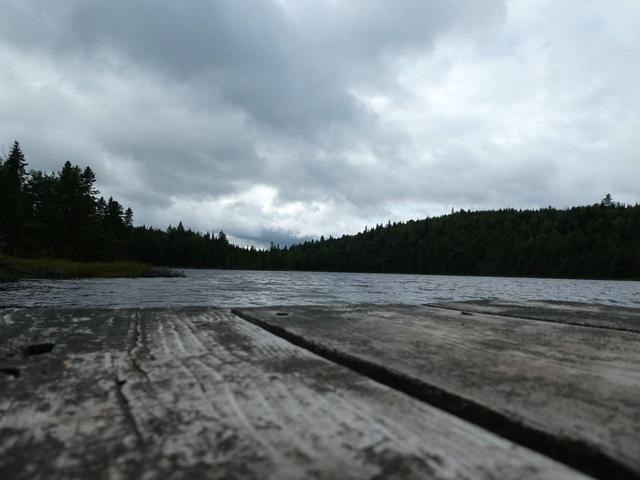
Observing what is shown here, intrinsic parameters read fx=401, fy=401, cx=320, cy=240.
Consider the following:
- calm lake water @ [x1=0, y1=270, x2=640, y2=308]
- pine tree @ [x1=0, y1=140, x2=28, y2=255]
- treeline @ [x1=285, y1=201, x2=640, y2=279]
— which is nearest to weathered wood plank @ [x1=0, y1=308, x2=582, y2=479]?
calm lake water @ [x1=0, y1=270, x2=640, y2=308]

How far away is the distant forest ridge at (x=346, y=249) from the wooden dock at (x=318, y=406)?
227ft

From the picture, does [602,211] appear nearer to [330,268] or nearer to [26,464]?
[330,268]

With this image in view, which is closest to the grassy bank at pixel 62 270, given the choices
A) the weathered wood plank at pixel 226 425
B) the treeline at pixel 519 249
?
the weathered wood plank at pixel 226 425

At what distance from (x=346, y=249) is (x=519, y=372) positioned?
198 metres

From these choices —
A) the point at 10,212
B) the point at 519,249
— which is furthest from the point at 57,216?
the point at 519,249

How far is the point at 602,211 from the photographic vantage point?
17862 cm

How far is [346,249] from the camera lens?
199250mm

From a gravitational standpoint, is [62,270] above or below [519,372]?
below

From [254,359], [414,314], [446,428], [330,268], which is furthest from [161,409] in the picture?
[330,268]

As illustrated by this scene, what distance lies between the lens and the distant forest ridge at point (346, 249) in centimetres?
6862

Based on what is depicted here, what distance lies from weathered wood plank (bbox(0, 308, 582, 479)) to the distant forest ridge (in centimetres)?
6923

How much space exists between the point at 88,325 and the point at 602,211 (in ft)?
715

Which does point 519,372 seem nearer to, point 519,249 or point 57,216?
point 57,216

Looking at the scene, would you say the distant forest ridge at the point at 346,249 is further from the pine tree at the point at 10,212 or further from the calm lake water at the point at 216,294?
the calm lake water at the point at 216,294
